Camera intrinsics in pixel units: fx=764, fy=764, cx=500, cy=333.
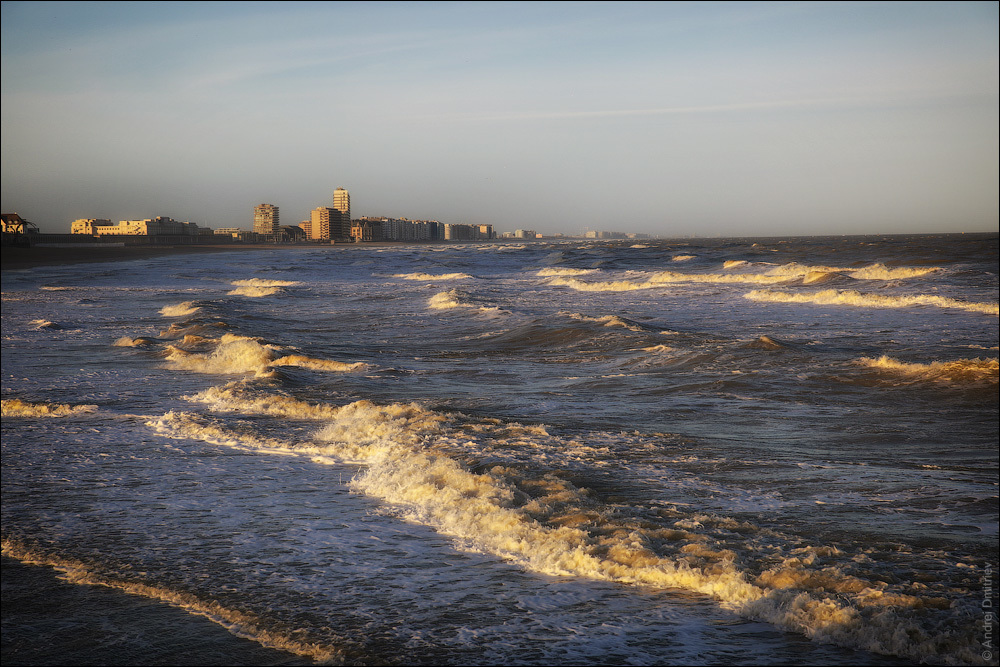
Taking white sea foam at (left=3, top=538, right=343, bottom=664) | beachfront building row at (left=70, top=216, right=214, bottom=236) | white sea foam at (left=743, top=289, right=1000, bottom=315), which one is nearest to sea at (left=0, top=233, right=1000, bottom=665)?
white sea foam at (left=3, top=538, right=343, bottom=664)

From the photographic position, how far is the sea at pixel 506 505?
3281 mm

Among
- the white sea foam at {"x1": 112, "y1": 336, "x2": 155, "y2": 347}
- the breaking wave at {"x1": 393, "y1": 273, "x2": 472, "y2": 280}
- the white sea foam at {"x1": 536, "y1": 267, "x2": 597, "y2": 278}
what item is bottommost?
the white sea foam at {"x1": 112, "y1": 336, "x2": 155, "y2": 347}

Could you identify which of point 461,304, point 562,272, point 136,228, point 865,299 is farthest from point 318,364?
point 136,228

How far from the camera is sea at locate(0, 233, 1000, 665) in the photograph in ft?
10.8

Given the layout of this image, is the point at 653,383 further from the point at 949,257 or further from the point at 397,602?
the point at 949,257

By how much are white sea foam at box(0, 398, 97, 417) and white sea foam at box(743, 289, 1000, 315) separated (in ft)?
61.9

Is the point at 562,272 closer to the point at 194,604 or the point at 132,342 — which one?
the point at 132,342

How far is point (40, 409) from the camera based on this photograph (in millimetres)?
8391

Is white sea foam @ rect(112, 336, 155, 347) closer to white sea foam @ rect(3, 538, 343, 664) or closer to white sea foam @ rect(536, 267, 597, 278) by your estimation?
white sea foam @ rect(3, 538, 343, 664)

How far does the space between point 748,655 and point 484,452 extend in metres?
3.41

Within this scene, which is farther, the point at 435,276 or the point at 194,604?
the point at 435,276

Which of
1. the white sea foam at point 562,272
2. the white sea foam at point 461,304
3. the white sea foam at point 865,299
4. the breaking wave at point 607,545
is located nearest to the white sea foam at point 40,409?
the breaking wave at point 607,545

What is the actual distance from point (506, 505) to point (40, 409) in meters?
6.16

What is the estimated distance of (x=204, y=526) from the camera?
4680 mm
